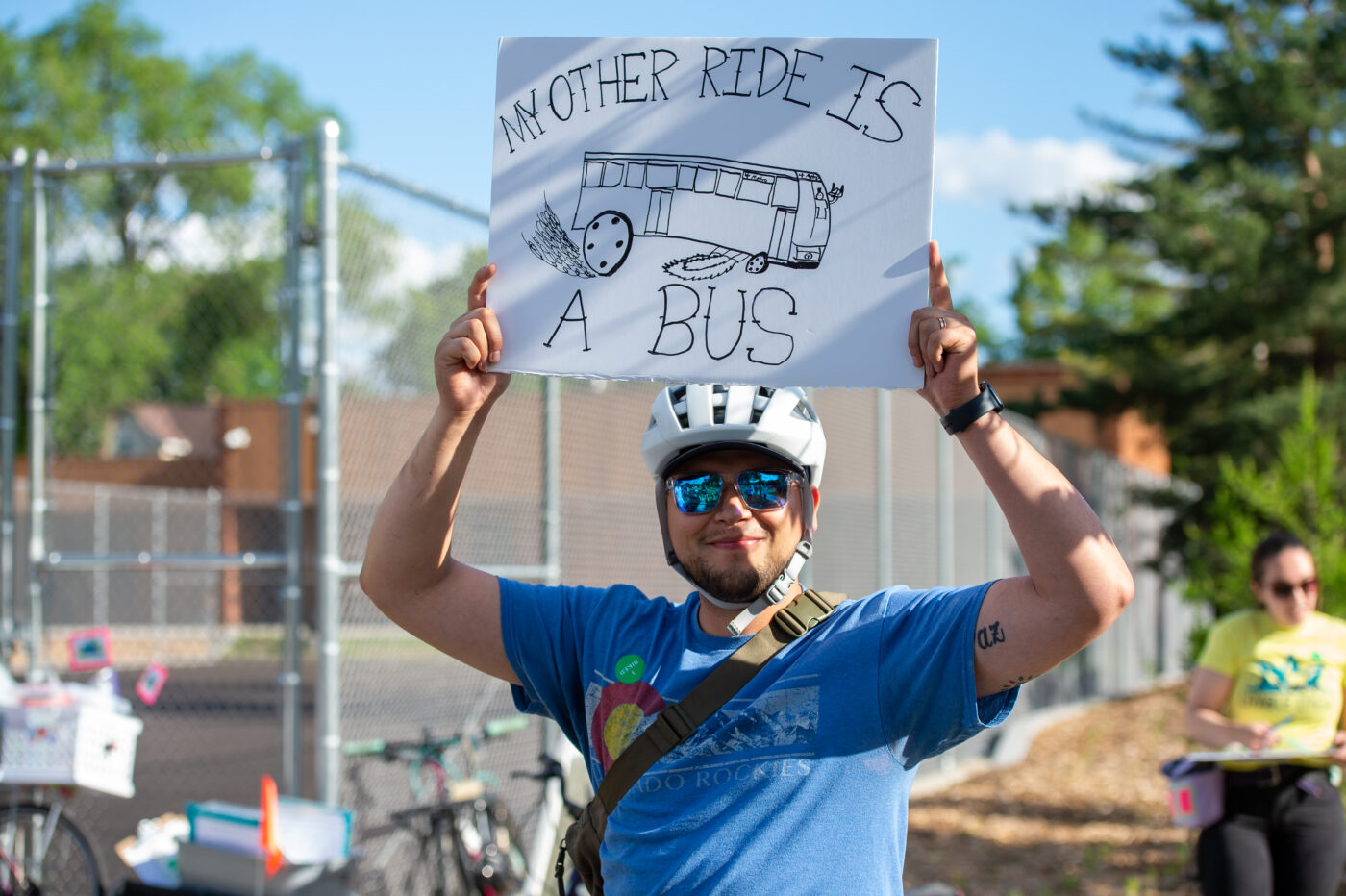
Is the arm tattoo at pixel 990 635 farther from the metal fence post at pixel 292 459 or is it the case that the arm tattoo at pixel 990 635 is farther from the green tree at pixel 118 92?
the green tree at pixel 118 92

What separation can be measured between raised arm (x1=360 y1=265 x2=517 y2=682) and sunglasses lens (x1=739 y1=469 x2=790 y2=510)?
55 centimetres

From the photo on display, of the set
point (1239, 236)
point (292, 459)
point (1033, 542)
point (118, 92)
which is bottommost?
point (1033, 542)

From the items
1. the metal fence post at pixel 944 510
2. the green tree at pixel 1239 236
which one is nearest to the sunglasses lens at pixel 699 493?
the metal fence post at pixel 944 510

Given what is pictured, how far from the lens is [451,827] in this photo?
5613mm

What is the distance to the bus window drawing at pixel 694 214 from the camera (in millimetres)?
2473

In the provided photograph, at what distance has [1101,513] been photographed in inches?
629

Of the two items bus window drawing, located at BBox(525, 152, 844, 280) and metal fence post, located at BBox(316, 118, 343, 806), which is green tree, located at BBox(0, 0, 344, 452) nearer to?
metal fence post, located at BBox(316, 118, 343, 806)

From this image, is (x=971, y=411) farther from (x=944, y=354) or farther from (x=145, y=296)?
(x=145, y=296)

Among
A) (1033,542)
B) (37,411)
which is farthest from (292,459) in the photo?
(1033,542)

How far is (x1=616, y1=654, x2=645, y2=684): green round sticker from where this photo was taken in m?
2.54

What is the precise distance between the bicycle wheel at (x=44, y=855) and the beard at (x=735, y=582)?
454 centimetres

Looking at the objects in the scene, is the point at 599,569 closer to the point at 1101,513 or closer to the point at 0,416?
the point at 0,416

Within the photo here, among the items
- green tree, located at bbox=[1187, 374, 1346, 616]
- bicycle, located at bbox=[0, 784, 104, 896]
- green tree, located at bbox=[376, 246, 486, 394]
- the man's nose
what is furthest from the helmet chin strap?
green tree, located at bbox=[1187, 374, 1346, 616]

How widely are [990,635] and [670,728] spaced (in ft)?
2.06
